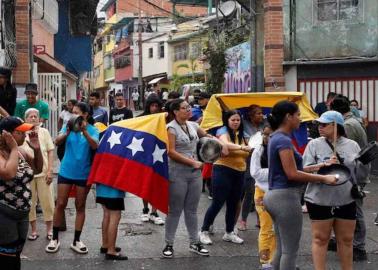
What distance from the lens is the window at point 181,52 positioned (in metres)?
46.8

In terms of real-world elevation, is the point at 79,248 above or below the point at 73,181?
below

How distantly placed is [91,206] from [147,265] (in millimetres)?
3675

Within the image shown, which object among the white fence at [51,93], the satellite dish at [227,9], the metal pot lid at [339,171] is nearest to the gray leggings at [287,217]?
the metal pot lid at [339,171]

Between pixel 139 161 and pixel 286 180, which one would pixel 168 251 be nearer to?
pixel 139 161

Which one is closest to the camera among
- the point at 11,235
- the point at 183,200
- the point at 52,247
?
the point at 11,235

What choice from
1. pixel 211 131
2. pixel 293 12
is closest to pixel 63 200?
pixel 211 131

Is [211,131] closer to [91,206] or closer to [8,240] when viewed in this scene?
[91,206]

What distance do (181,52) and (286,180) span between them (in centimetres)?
4316

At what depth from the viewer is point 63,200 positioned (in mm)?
7355

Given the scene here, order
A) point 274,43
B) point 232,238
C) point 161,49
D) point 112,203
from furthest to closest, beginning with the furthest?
point 161,49 < point 274,43 < point 232,238 < point 112,203

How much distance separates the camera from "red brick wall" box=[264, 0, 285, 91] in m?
15.3

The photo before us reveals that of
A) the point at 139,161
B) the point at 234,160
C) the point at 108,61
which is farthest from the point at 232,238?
the point at 108,61

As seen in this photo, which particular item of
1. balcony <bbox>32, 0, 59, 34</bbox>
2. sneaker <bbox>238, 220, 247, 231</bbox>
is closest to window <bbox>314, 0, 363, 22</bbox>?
balcony <bbox>32, 0, 59, 34</bbox>

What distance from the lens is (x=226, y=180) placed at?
7742mm
